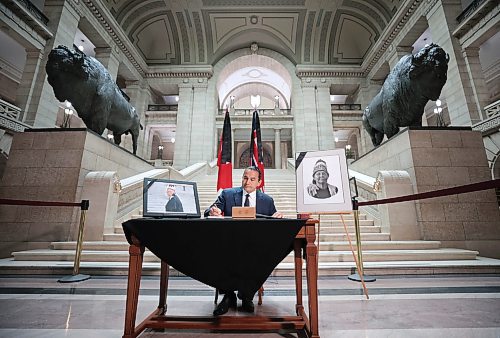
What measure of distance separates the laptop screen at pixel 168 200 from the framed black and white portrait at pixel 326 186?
120cm

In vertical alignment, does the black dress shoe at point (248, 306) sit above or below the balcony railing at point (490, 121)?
below

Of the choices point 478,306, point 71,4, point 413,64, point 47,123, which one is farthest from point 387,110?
point 71,4

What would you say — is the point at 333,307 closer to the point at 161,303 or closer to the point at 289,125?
the point at 161,303

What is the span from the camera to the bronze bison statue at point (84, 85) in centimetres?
491

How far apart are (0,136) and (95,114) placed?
568cm

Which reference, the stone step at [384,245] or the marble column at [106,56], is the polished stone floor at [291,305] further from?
the marble column at [106,56]

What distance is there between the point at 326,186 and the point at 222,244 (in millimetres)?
1464

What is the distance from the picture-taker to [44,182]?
16.1 feet

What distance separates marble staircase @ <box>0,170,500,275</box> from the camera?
3.34 metres

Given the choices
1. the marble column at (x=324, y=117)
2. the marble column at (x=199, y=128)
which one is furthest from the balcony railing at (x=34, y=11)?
the marble column at (x=324, y=117)

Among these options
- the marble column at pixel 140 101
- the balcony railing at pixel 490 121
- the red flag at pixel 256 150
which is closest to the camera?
Answer: the red flag at pixel 256 150

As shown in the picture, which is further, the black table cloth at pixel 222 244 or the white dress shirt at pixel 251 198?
the white dress shirt at pixel 251 198

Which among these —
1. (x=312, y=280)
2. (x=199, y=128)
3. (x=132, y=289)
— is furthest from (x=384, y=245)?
(x=199, y=128)

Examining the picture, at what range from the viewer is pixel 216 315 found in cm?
193
